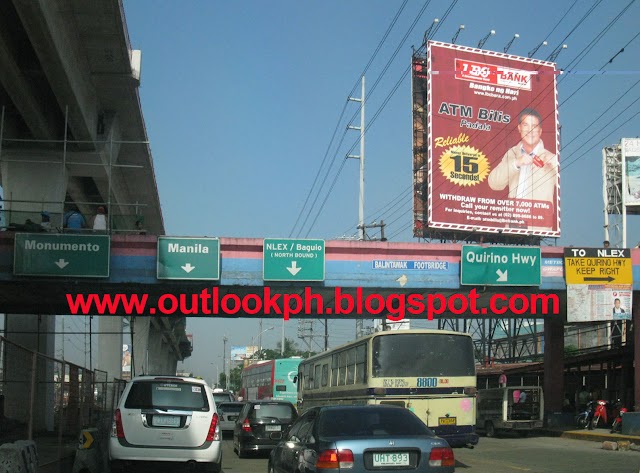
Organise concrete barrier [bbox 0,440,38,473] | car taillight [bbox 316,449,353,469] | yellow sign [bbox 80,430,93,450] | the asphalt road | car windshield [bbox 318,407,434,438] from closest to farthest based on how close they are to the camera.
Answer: car taillight [bbox 316,449,353,469], concrete barrier [bbox 0,440,38,473], car windshield [bbox 318,407,434,438], yellow sign [bbox 80,430,93,450], the asphalt road

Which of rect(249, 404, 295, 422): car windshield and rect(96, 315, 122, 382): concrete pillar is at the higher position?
rect(96, 315, 122, 382): concrete pillar

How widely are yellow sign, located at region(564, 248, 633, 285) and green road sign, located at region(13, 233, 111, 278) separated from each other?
46.5 ft

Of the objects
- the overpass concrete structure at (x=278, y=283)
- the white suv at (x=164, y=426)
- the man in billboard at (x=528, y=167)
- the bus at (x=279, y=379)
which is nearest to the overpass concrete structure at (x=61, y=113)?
the overpass concrete structure at (x=278, y=283)

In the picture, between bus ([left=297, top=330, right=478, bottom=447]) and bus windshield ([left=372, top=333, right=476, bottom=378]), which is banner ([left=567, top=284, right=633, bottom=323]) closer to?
bus ([left=297, top=330, right=478, bottom=447])

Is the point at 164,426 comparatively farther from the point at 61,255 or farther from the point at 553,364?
the point at 553,364

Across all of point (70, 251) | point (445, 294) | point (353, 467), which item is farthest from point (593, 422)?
point (353, 467)

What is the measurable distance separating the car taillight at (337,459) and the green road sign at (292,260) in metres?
15.0

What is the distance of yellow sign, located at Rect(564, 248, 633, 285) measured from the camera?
82.5ft

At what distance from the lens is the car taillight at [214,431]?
12.8m

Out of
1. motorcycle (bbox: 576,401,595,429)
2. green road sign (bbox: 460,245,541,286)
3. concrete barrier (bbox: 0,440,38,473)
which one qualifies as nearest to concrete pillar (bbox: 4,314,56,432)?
concrete barrier (bbox: 0,440,38,473)

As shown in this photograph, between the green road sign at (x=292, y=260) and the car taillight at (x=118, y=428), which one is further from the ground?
the green road sign at (x=292, y=260)

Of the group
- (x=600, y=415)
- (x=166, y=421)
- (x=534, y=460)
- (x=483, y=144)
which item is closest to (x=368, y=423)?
(x=166, y=421)

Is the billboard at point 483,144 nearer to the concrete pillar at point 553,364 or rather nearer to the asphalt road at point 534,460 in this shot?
the concrete pillar at point 553,364

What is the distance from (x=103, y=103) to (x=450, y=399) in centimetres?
1401
